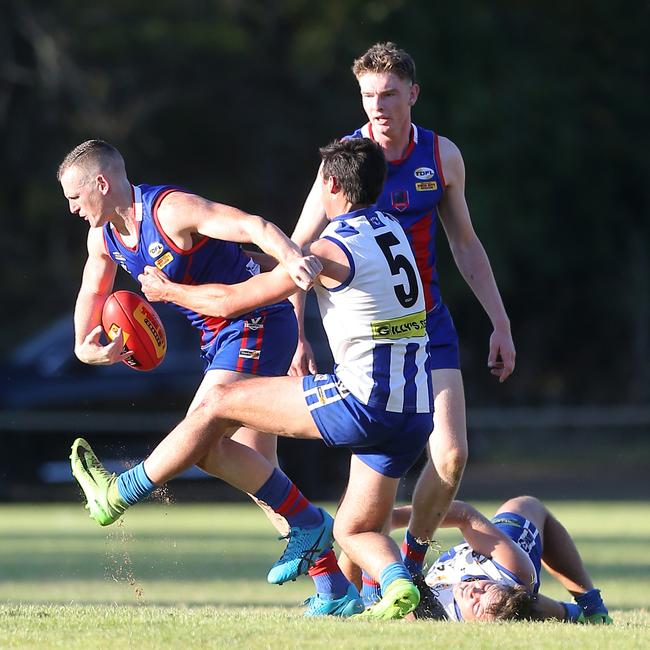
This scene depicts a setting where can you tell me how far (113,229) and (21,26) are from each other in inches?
713

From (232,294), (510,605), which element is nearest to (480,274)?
(232,294)

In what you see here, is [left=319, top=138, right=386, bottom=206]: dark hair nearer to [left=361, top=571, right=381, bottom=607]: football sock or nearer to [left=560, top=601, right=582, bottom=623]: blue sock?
[left=361, top=571, right=381, bottom=607]: football sock

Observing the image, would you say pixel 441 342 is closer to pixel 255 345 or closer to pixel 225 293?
pixel 255 345

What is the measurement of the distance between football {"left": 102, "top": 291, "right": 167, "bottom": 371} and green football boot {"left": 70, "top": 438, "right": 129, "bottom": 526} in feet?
1.69

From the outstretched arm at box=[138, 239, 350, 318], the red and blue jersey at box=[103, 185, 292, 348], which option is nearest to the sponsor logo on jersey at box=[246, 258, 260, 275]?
the red and blue jersey at box=[103, 185, 292, 348]

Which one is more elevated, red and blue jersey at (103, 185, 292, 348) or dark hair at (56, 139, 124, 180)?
dark hair at (56, 139, 124, 180)

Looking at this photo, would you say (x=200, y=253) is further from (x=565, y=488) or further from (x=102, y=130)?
(x=102, y=130)

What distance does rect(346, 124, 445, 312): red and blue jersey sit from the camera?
6664mm

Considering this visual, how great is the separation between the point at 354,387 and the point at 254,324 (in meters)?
0.89

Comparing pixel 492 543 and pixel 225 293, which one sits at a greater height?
pixel 225 293

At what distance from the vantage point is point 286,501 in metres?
6.31

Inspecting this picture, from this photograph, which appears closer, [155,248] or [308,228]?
[155,248]

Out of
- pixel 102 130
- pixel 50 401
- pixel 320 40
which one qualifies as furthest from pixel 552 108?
pixel 50 401

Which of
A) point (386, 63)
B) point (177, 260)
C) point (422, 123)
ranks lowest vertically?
point (177, 260)
